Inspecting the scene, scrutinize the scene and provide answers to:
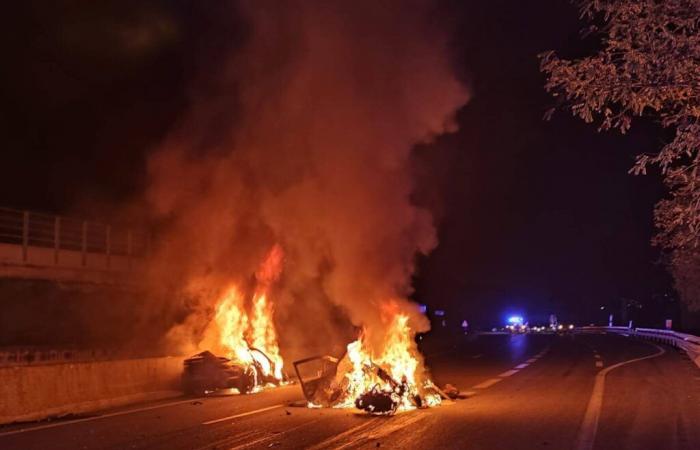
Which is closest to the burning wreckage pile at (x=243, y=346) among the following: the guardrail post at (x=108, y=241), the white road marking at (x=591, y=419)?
the guardrail post at (x=108, y=241)

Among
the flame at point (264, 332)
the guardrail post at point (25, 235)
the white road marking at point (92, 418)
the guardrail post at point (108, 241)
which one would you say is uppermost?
the guardrail post at point (108, 241)

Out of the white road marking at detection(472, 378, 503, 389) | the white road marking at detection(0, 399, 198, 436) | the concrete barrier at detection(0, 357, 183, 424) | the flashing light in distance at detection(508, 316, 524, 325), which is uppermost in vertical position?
the flashing light in distance at detection(508, 316, 524, 325)

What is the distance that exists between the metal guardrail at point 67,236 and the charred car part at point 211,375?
7.59 metres

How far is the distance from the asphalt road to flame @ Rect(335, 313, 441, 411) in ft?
2.00

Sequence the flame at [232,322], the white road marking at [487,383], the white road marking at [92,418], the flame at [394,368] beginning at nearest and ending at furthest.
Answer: the white road marking at [92,418], the flame at [394,368], the white road marking at [487,383], the flame at [232,322]

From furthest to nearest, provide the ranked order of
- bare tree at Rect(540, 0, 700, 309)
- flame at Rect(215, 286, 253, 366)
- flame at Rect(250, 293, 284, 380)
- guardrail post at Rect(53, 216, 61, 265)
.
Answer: guardrail post at Rect(53, 216, 61, 265), flame at Rect(250, 293, 284, 380), flame at Rect(215, 286, 253, 366), bare tree at Rect(540, 0, 700, 309)

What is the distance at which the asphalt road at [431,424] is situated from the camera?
33.6 feet

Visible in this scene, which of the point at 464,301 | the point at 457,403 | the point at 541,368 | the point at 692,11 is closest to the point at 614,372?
the point at 541,368

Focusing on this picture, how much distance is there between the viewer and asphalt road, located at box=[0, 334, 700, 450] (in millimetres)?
10234

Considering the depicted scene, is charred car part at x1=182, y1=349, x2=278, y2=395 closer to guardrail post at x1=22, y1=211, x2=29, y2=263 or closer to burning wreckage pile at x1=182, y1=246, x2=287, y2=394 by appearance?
burning wreckage pile at x1=182, y1=246, x2=287, y2=394

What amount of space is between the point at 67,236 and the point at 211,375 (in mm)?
9617

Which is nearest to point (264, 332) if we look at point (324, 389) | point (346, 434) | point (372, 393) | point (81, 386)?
point (324, 389)

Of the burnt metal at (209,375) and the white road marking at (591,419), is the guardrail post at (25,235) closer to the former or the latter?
the burnt metal at (209,375)

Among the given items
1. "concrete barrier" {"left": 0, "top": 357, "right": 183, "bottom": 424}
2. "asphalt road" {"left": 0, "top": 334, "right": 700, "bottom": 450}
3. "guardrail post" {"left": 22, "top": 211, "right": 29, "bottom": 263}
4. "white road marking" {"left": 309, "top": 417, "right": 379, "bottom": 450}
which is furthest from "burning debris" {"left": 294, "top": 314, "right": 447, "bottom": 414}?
"guardrail post" {"left": 22, "top": 211, "right": 29, "bottom": 263}
